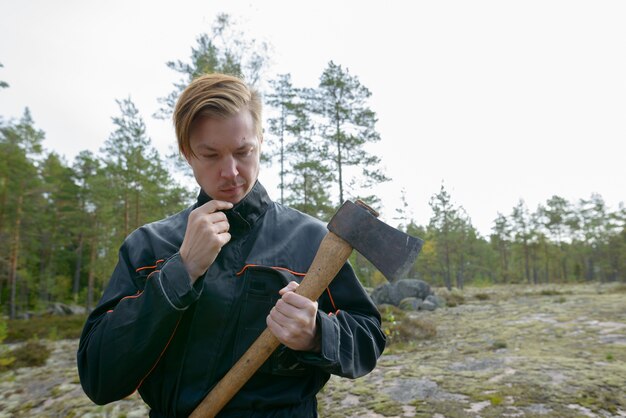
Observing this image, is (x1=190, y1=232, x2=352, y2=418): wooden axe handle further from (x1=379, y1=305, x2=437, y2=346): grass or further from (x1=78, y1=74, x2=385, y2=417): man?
(x1=379, y1=305, x2=437, y2=346): grass

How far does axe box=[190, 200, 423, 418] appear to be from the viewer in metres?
1.47

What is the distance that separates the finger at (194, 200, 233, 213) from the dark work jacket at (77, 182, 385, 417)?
0.25 ft

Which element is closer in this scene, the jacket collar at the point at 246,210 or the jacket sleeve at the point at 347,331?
the jacket sleeve at the point at 347,331

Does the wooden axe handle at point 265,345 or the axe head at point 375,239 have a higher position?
the axe head at point 375,239

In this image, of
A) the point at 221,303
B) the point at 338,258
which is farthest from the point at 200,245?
the point at 338,258

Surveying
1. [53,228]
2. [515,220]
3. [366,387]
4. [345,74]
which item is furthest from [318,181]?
[515,220]

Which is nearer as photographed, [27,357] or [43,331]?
[27,357]

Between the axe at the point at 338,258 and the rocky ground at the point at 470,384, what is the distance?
2.75 metres

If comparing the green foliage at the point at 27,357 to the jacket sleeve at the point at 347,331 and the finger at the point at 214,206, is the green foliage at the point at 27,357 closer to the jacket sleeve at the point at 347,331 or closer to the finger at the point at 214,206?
the finger at the point at 214,206

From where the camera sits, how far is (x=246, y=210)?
1.69m

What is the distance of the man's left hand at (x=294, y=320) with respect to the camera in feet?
4.49

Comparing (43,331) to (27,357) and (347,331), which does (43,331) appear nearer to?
(27,357)

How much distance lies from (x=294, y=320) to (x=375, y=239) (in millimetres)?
563

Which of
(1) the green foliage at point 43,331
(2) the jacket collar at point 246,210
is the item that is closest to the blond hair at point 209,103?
(2) the jacket collar at point 246,210
